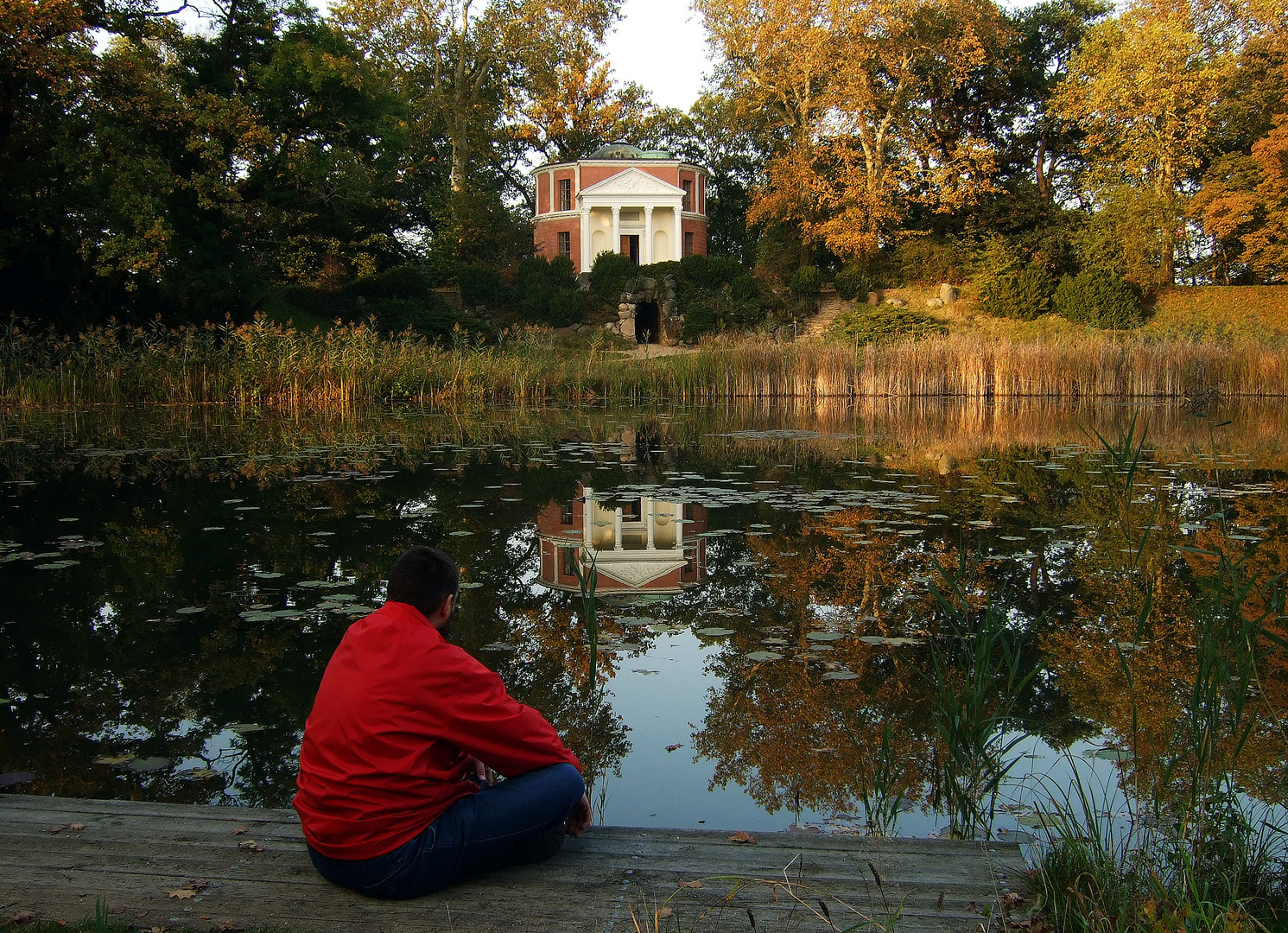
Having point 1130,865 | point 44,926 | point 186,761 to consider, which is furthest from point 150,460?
point 1130,865

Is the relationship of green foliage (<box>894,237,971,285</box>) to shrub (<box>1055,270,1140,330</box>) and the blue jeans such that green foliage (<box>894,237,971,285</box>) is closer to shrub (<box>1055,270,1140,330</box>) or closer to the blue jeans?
shrub (<box>1055,270,1140,330</box>)

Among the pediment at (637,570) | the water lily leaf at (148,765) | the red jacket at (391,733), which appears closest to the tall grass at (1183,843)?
the red jacket at (391,733)

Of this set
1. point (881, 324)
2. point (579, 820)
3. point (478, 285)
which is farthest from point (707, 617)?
point (478, 285)

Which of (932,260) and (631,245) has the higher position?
(631,245)

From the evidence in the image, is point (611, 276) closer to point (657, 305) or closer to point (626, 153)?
point (657, 305)

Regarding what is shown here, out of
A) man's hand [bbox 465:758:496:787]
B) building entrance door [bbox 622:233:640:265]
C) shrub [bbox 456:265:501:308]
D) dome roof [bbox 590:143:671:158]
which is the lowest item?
man's hand [bbox 465:758:496:787]

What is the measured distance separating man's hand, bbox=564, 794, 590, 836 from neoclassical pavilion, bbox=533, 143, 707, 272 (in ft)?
144

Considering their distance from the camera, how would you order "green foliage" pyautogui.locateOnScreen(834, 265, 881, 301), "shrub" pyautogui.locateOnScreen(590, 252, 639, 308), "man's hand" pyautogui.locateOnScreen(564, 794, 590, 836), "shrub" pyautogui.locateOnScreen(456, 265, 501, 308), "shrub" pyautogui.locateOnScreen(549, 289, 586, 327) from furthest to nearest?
"green foliage" pyautogui.locateOnScreen(834, 265, 881, 301)
"shrub" pyautogui.locateOnScreen(590, 252, 639, 308)
"shrub" pyautogui.locateOnScreen(456, 265, 501, 308)
"shrub" pyautogui.locateOnScreen(549, 289, 586, 327)
"man's hand" pyautogui.locateOnScreen(564, 794, 590, 836)

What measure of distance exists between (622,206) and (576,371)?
24.7 metres

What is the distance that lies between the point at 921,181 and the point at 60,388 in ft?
106

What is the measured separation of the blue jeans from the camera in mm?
2480

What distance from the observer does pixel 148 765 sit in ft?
11.9

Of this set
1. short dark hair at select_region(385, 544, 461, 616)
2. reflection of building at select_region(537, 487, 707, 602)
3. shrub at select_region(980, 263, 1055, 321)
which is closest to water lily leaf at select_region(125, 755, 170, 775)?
short dark hair at select_region(385, 544, 461, 616)

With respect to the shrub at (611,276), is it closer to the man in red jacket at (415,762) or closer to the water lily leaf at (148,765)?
the water lily leaf at (148,765)
